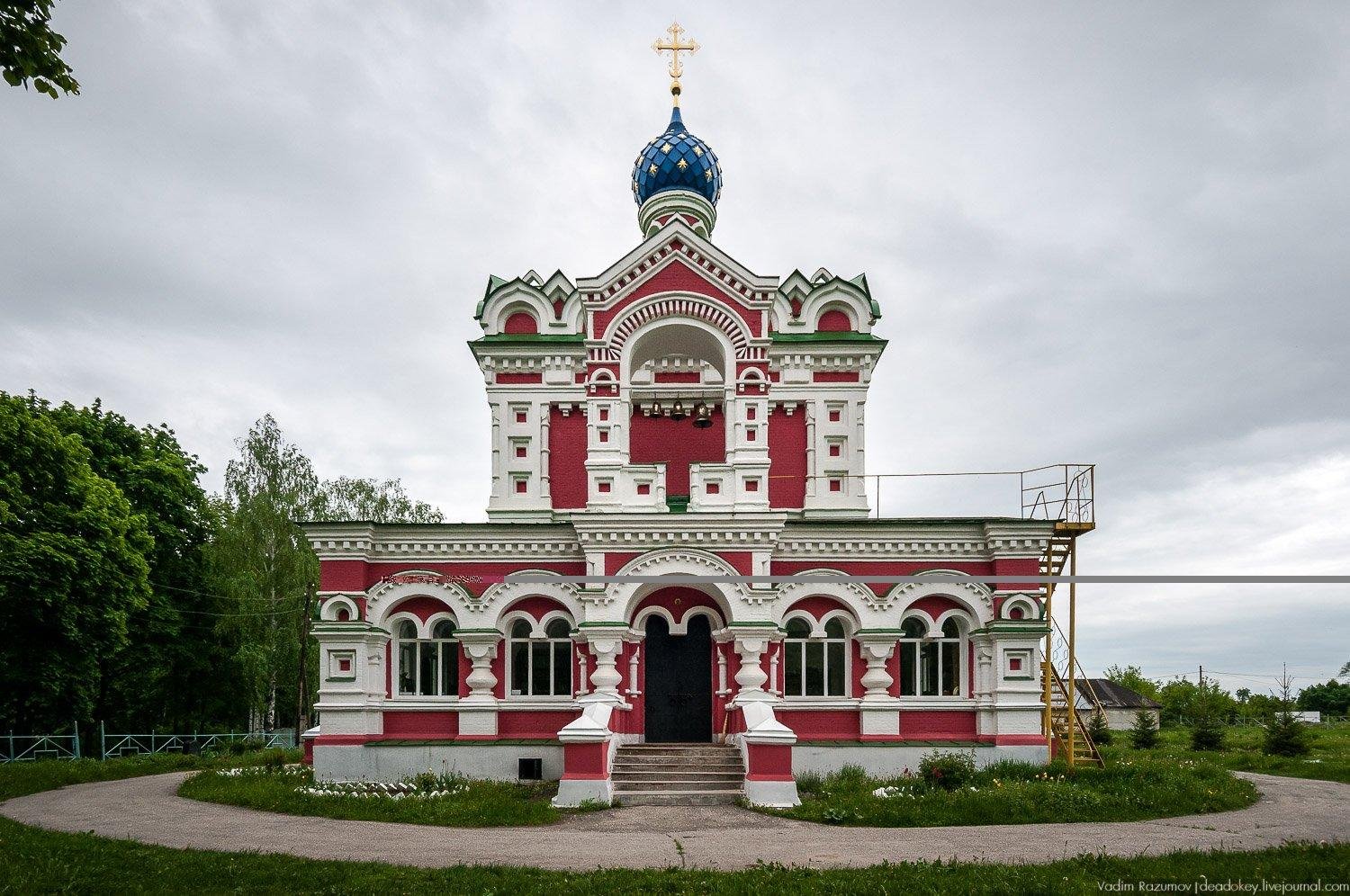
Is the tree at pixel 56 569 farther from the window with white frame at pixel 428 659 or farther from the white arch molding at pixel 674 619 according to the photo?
the white arch molding at pixel 674 619

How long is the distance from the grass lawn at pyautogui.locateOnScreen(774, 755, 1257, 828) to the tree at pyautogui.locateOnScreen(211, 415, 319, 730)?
22.0 m

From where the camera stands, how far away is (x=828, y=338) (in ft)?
66.5

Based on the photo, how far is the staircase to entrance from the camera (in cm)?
1393

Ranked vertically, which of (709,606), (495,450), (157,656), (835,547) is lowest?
(157,656)

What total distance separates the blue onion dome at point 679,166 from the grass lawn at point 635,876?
18.0 meters

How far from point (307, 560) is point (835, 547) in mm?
21526

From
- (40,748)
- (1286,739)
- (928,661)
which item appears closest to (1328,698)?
(1286,739)

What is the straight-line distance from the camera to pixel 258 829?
1199cm

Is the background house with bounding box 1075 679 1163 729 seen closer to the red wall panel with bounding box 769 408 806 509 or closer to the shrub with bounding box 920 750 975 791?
the red wall panel with bounding box 769 408 806 509

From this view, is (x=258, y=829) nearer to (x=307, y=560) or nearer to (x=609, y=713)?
(x=609, y=713)

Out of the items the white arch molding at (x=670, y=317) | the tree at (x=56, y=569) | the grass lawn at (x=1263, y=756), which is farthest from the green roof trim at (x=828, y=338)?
the tree at (x=56, y=569)

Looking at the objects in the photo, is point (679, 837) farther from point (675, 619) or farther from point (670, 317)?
point (670, 317)

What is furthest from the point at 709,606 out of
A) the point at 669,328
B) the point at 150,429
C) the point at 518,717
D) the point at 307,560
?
the point at 150,429

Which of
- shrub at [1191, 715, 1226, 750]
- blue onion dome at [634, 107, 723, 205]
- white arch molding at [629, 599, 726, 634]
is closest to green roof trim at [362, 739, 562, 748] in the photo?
white arch molding at [629, 599, 726, 634]
